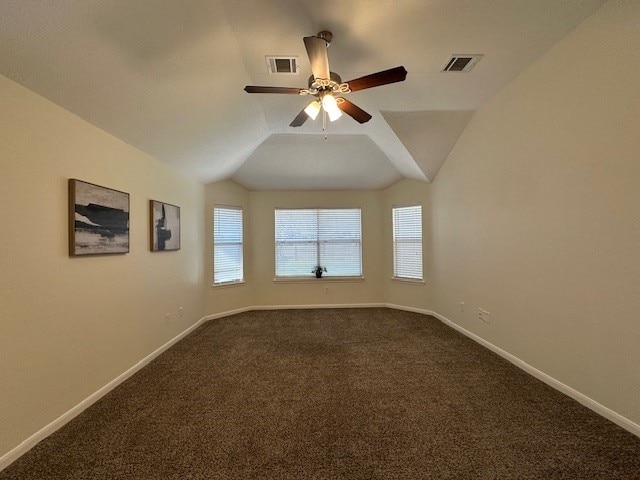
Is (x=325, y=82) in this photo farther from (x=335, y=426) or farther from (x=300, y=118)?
(x=335, y=426)

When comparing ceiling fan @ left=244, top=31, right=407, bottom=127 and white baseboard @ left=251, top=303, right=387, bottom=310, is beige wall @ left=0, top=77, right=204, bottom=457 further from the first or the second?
white baseboard @ left=251, top=303, right=387, bottom=310

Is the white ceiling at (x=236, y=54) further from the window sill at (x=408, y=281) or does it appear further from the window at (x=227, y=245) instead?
the window sill at (x=408, y=281)

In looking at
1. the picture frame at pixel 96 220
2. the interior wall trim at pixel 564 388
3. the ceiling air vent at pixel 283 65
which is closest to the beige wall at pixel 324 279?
the interior wall trim at pixel 564 388

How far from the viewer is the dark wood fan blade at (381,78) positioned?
1.93 meters

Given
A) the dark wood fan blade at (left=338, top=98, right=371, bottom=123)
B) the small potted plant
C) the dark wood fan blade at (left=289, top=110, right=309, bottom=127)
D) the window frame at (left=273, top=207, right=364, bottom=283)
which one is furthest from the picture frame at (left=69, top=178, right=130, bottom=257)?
the small potted plant

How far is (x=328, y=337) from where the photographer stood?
4121 mm

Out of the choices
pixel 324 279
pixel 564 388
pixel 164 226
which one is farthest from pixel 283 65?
pixel 324 279

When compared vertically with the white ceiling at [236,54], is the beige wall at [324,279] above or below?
below

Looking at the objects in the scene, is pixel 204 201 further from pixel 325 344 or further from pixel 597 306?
pixel 597 306

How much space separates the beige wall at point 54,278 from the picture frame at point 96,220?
0.06 metres

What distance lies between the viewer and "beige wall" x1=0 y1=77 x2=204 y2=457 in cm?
183

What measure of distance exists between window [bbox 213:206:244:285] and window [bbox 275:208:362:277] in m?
0.89

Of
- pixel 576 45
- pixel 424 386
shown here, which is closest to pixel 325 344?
pixel 424 386

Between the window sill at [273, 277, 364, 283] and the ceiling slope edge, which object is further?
the window sill at [273, 277, 364, 283]
